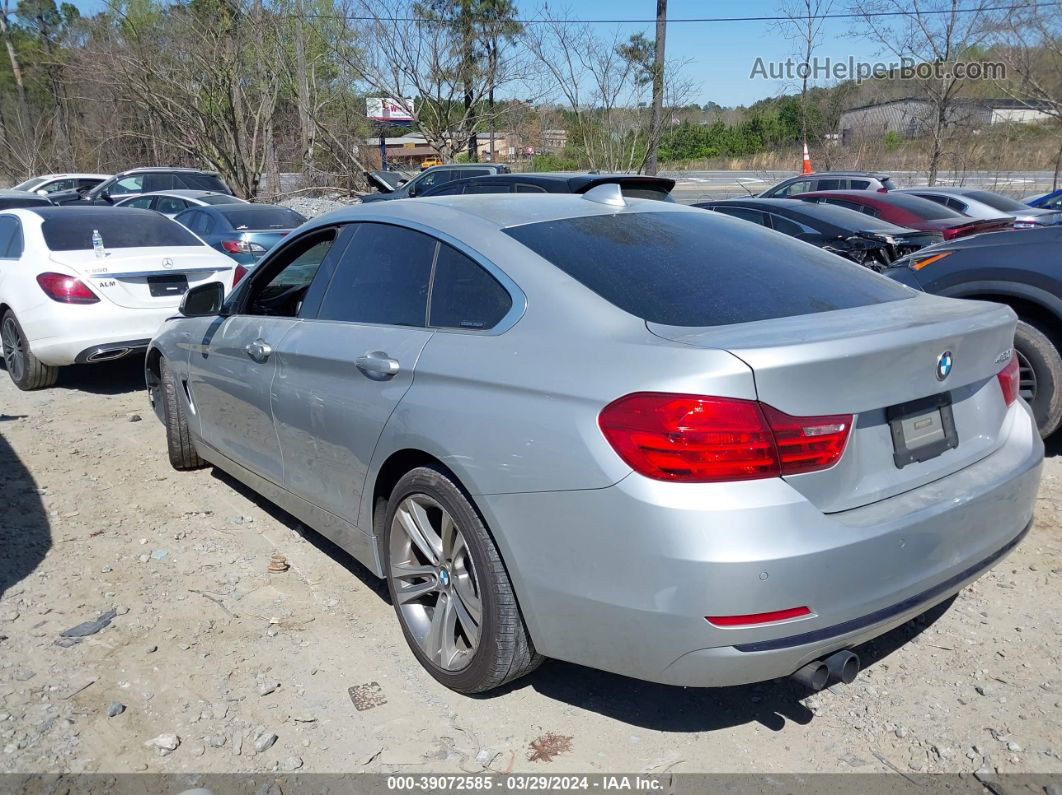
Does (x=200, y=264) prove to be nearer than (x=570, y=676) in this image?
No

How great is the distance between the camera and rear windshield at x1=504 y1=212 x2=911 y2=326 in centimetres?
278

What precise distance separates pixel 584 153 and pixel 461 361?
19.6 m

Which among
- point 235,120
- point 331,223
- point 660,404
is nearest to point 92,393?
point 331,223

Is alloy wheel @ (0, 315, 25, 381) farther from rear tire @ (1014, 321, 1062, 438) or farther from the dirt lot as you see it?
rear tire @ (1014, 321, 1062, 438)

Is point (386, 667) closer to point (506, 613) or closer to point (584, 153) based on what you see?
point (506, 613)

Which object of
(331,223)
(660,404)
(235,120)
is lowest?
(660,404)

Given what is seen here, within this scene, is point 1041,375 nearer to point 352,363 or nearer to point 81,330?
point 352,363

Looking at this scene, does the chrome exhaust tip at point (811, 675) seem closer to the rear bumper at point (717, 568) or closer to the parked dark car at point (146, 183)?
the rear bumper at point (717, 568)

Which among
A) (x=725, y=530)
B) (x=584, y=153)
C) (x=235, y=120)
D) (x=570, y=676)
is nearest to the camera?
(x=725, y=530)

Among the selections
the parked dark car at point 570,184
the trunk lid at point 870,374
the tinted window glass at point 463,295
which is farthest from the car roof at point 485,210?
the parked dark car at point 570,184

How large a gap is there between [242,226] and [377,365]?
936 centimetres

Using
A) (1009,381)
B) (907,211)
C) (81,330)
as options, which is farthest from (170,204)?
(1009,381)

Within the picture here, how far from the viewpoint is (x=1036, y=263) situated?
517 centimetres

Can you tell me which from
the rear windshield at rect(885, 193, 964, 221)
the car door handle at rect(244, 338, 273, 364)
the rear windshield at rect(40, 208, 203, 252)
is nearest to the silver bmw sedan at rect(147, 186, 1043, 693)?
the car door handle at rect(244, 338, 273, 364)
